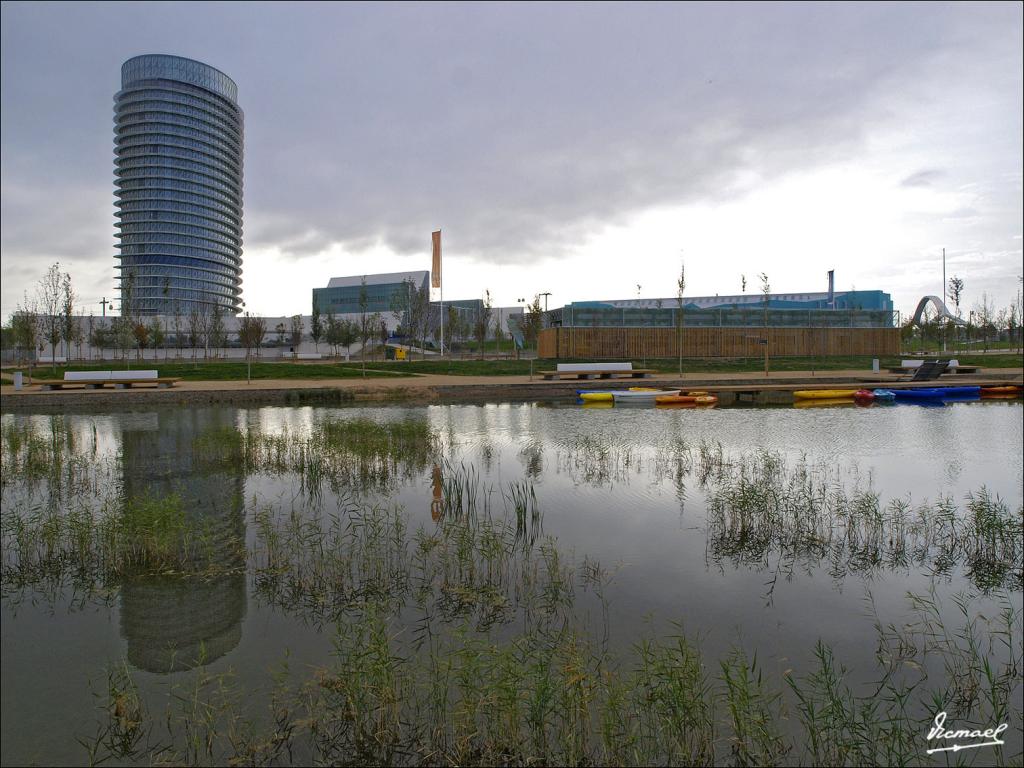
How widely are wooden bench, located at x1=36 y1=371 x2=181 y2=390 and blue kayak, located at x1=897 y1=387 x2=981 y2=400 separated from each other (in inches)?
1433

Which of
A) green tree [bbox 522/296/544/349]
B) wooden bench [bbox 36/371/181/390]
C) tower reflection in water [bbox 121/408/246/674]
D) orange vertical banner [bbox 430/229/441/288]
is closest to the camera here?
tower reflection in water [bbox 121/408/246/674]

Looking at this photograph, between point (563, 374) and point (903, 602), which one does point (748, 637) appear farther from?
point (563, 374)

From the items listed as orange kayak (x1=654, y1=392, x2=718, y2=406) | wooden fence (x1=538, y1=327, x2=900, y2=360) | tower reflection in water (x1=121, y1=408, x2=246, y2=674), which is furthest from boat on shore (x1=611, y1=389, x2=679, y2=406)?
wooden fence (x1=538, y1=327, x2=900, y2=360)

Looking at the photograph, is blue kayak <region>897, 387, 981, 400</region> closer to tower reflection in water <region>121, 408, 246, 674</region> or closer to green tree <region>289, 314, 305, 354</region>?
tower reflection in water <region>121, 408, 246, 674</region>

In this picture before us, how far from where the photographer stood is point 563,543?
8.41 m

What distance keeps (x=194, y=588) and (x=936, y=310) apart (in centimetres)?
8327

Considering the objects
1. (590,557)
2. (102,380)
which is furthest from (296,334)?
(590,557)

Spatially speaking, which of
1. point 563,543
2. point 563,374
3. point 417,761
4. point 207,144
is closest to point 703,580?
point 563,543

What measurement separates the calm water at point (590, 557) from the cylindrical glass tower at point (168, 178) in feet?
418

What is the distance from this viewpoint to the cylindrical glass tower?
431ft

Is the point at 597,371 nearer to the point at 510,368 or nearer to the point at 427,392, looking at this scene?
the point at 427,392

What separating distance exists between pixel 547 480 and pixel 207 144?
501 ft

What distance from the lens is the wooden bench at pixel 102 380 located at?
107ft

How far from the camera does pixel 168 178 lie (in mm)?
131875
